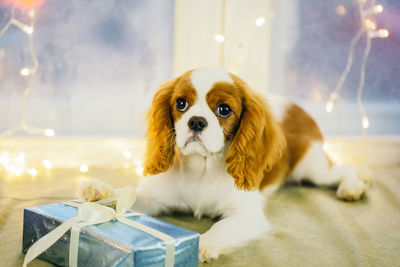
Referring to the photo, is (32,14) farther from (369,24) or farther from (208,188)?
(369,24)

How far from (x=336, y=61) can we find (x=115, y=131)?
1947 mm

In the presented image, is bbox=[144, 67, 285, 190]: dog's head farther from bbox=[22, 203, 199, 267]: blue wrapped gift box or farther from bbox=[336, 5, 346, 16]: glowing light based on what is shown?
bbox=[336, 5, 346, 16]: glowing light

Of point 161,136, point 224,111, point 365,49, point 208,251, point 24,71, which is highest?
point 365,49

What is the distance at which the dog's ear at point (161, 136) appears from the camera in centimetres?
172

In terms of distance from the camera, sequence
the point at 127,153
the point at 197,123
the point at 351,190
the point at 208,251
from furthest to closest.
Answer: the point at 127,153
the point at 351,190
the point at 197,123
the point at 208,251

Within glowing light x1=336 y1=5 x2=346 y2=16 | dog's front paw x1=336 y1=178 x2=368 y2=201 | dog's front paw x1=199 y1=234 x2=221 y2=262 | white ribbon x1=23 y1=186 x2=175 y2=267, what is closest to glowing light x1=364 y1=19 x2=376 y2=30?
glowing light x1=336 y1=5 x2=346 y2=16

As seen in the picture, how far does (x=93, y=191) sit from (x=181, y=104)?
0.52m

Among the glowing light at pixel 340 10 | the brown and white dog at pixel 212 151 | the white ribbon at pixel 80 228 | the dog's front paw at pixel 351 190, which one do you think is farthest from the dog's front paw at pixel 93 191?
the glowing light at pixel 340 10

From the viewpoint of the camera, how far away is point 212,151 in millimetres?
1568

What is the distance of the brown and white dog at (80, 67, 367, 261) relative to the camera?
1566 mm

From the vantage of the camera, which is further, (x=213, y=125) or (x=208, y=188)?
(x=208, y=188)

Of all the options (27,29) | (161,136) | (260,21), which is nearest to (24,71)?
(27,29)

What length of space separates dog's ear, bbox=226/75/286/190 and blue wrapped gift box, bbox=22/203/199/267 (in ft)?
1.79

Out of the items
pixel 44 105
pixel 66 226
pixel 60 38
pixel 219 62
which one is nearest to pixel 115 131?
pixel 44 105
